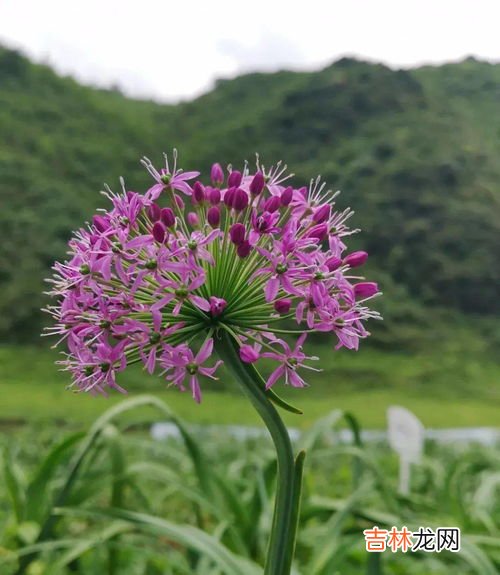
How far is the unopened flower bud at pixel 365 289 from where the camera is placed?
427 mm

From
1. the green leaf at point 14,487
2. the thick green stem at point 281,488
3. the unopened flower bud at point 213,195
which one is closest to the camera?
the thick green stem at point 281,488

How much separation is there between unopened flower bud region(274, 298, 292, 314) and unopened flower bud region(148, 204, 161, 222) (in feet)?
0.33

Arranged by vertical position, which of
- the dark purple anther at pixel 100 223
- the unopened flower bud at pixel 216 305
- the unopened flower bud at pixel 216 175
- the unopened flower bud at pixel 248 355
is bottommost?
the unopened flower bud at pixel 248 355

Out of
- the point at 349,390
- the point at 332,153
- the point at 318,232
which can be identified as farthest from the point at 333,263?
the point at 332,153

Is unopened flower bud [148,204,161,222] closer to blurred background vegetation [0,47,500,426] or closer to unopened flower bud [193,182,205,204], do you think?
unopened flower bud [193,182,205,204]

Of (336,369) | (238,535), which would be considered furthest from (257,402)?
(336,369)

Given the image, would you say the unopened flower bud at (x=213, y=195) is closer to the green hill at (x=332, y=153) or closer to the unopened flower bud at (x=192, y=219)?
the unopened flower bud at (x=192, y=219)

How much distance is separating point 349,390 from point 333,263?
24.6ft

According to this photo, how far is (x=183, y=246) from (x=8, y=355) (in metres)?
7.12

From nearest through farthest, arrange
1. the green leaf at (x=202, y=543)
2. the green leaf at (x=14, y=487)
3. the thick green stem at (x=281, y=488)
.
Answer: the thick green stem at (x=281, y=488) < the green leaf at (x=202, y=543) < the green leaf at (x=14, y=487)

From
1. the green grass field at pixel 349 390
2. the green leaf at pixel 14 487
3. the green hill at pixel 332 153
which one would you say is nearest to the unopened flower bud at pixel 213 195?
the green leaf at pixel 14 487

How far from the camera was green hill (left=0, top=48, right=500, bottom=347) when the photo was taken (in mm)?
8328

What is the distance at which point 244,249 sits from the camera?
0.41 meters

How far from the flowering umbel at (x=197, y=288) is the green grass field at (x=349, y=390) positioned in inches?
183
